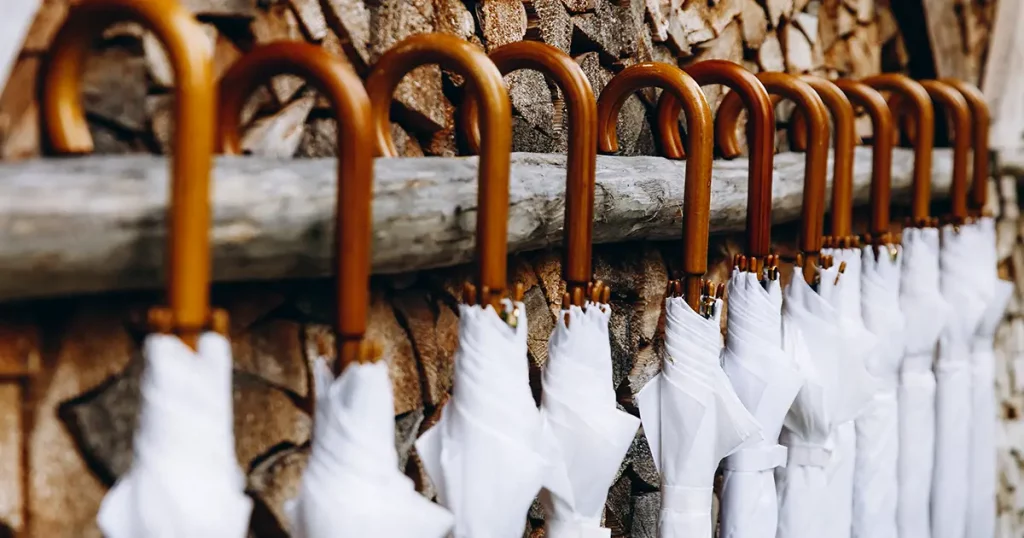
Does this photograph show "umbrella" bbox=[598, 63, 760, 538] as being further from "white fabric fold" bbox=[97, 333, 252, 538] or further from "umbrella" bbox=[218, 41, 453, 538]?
"white fabric fold" bbox=[97, 333, 252, 538]

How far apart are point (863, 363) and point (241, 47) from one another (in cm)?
77

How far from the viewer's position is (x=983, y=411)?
1551 millimetres

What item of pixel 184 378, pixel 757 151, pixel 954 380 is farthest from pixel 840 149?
pixel 184 378

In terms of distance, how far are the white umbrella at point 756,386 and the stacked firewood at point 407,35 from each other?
278mm

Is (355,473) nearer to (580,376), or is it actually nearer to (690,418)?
(580,376)

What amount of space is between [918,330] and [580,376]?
762mm

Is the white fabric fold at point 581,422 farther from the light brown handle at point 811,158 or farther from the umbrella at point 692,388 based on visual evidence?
the light brown handle at point 811,158

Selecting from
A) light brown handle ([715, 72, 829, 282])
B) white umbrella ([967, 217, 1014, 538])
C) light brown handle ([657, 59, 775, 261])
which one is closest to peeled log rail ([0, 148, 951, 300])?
light brown handle ([657, 59, 775, 261])

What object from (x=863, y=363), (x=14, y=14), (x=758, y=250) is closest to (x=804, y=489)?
(x=863, y=363)

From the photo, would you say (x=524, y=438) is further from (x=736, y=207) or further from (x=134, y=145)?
(x=736, y=207)

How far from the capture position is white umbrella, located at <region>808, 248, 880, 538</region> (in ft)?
3.53

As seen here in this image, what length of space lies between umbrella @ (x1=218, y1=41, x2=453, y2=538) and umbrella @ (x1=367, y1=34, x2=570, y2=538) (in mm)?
57

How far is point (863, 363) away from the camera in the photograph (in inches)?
43.4

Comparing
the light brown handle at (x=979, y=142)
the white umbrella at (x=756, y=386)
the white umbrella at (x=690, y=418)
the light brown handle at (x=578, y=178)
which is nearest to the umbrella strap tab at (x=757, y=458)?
the white umbrella at (x=756, y=386)
